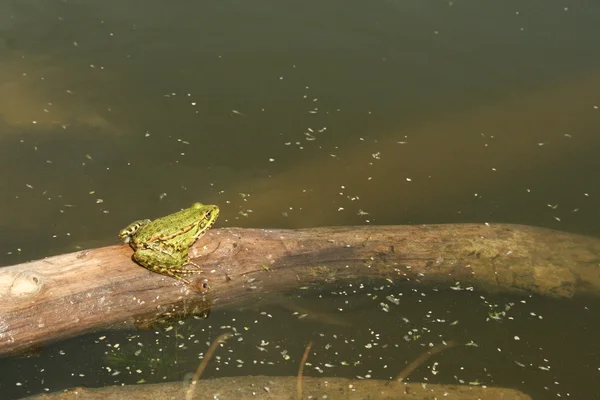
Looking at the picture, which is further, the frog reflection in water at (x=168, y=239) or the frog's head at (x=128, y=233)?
the frog's head at (x=128, y=233)

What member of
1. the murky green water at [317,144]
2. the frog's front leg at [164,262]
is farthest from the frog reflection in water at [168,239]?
the murky green water at [317,144]

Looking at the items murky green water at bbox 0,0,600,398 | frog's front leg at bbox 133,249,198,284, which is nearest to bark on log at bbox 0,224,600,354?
frog's front leg at bbox 133,249,198,284

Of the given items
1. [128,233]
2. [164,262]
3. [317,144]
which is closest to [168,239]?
[164,262]

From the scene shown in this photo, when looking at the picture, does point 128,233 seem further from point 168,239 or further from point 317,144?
point 317,144

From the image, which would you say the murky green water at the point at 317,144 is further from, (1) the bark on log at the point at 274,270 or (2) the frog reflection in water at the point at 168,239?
(2) the frog reflection in water at the point at 168,239

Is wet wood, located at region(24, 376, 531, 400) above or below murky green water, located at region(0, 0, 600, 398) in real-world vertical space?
below

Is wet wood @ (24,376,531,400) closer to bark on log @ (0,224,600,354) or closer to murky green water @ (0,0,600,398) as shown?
murky green water @ (0,0,600,398)

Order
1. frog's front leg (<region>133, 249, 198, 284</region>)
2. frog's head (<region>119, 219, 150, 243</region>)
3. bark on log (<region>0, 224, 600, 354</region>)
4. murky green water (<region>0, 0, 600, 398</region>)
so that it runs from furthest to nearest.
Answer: murky green water (<region>0, 0, 600, 398</region>) < frog's head (<region>119, 219, 150, 243</region>) < frog's front leg (<region>133, 249, 198, 284</region>) < bark on log (<region>0, 224, 600, 354</region>)
